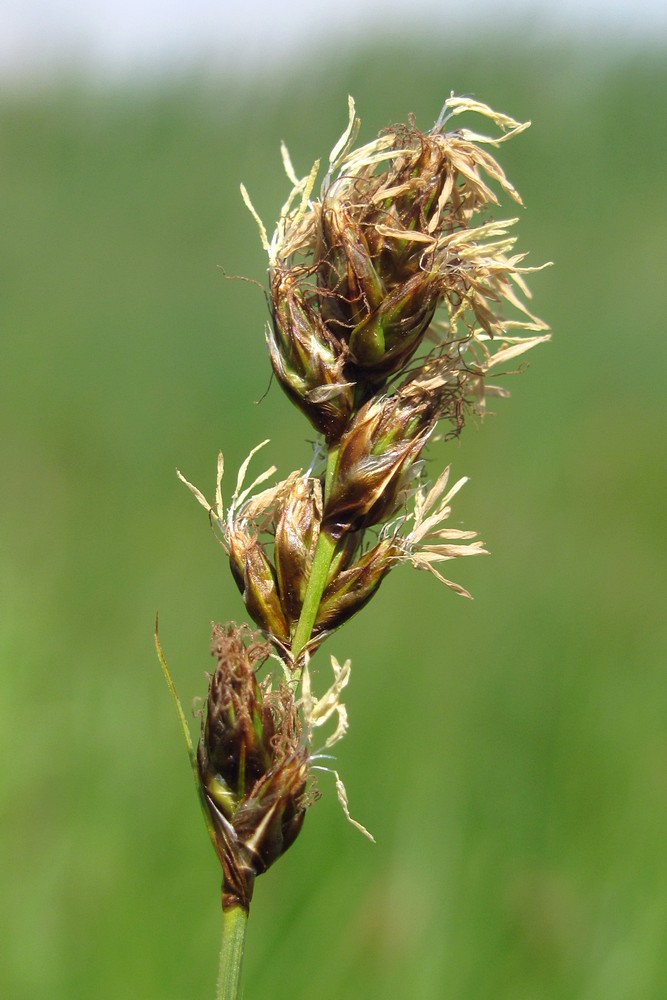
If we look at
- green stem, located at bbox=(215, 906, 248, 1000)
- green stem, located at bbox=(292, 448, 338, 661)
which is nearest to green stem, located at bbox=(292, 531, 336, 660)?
green stem, located at bbox=(292, 448, 338, 661)

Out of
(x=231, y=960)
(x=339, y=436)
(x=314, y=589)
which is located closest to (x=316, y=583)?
(x=314, y=589)

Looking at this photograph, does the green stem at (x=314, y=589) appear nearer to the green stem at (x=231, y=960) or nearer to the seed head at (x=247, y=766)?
the seed head at (x=247, y=766)

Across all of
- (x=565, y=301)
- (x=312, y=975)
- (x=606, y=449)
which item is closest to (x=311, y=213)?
(x=312, y=975)

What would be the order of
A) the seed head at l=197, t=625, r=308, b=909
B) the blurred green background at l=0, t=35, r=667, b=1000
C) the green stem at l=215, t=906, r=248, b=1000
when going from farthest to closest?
1. the blurred green background at l=0, t=35, r=667, b=1000
2. the seed head at l=197, t=625, r=308, b=909
3. the green stem at l=215, t=906, r=248, b=1000

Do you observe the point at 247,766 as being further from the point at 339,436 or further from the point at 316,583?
the point at 339,436

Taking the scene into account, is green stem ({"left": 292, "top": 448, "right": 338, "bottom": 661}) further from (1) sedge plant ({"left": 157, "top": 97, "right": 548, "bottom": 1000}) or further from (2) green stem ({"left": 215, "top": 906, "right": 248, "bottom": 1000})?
(2) green stem ({"left": 215, "top": 906, "right": 248, "bottom": 1000})

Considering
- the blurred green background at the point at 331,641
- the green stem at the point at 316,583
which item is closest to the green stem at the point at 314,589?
the green stem at the point at 316,583
